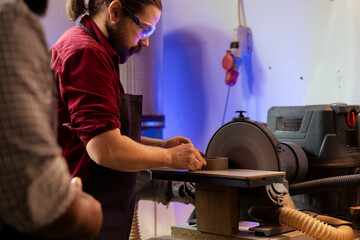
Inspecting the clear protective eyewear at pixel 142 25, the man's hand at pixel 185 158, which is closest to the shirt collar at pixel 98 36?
the clear protective eyewear at pixel 142 25

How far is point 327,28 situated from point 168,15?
42.6 inches

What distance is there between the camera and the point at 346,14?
2035 mm

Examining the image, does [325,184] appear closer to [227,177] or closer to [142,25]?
[227,177]

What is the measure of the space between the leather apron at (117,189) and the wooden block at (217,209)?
22 cm

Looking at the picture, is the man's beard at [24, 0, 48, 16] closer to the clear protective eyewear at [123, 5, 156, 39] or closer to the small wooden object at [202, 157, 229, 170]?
the clear protective eyewear at [123, 5, 156, 39]

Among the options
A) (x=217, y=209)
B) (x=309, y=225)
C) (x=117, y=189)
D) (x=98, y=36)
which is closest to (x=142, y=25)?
(x=98, y=36)

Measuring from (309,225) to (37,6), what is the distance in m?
0.98

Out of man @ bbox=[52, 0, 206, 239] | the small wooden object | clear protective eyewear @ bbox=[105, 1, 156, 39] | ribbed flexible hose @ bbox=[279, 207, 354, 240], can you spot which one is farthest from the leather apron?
ribbed flexible hose @ bbox=[279, 207, 354, 240]

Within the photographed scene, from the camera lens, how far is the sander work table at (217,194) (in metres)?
1.25

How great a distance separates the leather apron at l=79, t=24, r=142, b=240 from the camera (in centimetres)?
124

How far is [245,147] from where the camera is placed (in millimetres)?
1466

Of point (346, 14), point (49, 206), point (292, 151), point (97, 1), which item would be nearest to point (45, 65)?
Answer: point (49, 206)

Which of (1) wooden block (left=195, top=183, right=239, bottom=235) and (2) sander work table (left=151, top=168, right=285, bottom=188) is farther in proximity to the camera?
(1) wooden block (left=195, top=183, right=239, bottom=235)

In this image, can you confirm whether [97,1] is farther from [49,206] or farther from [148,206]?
[148,206]
